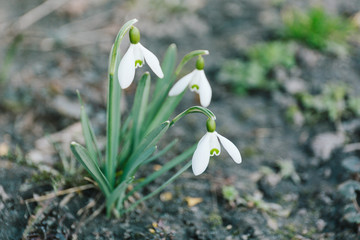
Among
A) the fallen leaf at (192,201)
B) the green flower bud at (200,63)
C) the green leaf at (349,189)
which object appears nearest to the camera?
the green flower bud at (200,63)

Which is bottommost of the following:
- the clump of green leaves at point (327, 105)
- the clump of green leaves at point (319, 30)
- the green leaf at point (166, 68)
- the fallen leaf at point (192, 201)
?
the fallen leaf at point (192, 201)

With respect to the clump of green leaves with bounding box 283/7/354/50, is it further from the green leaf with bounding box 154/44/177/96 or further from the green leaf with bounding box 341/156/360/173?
the green leaf with bounding box 154/44/177/96

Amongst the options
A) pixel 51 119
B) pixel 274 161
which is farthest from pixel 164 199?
pixel 51 119

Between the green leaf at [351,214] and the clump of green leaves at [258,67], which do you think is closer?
the green leaf at [351,214]

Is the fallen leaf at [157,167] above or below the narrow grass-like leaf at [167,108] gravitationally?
below

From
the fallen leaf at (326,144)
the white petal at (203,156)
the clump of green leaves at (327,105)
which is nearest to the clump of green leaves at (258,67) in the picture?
the clump of green leaves at (327,105)

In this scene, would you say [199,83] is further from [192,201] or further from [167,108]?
[192,201]

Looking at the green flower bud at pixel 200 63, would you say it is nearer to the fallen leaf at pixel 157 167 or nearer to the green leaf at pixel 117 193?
the green leaf at pixel 117 193

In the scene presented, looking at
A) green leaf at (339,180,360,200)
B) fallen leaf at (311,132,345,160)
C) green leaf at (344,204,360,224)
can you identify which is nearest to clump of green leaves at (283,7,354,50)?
fallen leaf at (311,132,345,160)
